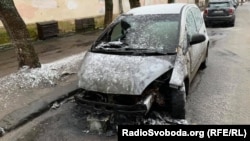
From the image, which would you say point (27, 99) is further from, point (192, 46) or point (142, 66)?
point (192, 46)

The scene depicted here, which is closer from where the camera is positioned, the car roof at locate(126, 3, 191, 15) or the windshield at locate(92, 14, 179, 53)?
the windshield at locate(92, 14, 179, 53)

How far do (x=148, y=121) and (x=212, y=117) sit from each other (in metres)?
1.06

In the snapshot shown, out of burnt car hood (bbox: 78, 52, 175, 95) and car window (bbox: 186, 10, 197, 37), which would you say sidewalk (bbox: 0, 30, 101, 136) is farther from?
car window (bbox: 186, 10, 197, 37)

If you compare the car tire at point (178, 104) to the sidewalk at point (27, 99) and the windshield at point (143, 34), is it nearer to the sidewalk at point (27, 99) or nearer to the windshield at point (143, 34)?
the windshield at point (143, 34)

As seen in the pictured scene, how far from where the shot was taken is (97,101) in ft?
14.7

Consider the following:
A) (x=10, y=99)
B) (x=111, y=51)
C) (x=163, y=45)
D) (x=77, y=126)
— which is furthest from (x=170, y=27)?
(x=10, y=99)

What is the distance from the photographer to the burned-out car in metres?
4.33

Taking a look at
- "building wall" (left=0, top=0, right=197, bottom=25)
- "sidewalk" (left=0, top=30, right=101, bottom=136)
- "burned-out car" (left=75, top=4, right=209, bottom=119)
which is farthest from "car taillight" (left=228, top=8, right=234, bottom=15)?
"burned-out car" (left=75, top=4, right=209, bottom=119)

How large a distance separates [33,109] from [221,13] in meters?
14.0

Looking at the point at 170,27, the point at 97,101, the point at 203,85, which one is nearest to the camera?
the point at 97,101

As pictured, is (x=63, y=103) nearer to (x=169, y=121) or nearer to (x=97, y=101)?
(x=97, y=101)

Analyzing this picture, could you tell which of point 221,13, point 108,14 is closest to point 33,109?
point 108,14

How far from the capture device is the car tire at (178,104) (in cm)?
455

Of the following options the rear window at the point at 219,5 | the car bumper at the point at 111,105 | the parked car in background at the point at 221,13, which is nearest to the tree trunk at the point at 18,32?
the car bumper at the point at 111,105
